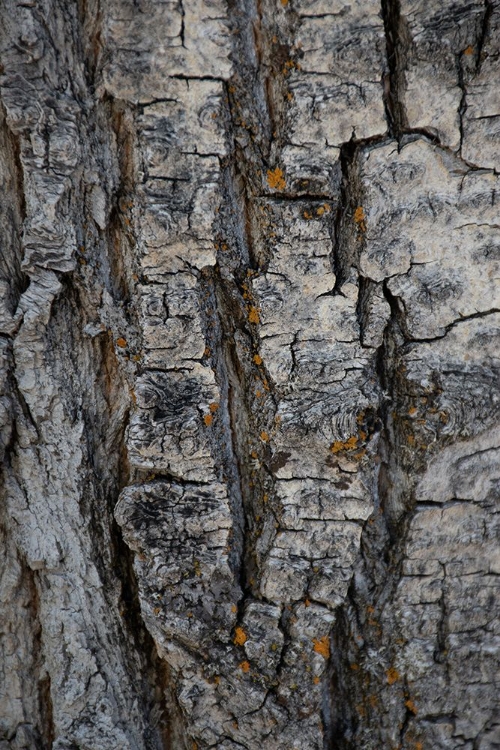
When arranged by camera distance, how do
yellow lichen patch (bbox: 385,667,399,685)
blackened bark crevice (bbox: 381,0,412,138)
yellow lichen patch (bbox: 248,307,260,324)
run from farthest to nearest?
yellow lichen patch (bbox: 385,667,399,685) < yellow lichen patch (bbox: 248,307,260,324) < blackened bark crevice (bbox: 381,0,412,138)

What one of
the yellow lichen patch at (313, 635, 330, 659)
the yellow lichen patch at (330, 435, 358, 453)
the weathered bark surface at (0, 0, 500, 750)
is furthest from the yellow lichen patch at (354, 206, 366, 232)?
the yellow lichen patch at (313, 635, 330, 659)

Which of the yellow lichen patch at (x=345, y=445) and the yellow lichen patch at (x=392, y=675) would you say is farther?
the yellow lichen patch at (x=392, y=675)

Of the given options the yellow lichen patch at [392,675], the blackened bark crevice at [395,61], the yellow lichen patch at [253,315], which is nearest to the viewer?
the blackened bark crevice at [395,61]

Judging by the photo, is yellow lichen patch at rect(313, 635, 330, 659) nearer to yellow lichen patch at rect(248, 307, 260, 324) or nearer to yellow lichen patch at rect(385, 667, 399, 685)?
yellow lichen patch at rect(385, 667, 399, 685)

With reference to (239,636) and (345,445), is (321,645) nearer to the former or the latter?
(239,636)

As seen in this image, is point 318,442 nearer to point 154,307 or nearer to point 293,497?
point 293,497

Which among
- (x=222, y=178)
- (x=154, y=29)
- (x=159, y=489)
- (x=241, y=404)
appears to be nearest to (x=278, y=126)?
(x=222, y=178)

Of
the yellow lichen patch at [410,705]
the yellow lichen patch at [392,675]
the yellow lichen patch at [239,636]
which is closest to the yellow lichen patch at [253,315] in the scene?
the yellow lichen patch at [239,636]

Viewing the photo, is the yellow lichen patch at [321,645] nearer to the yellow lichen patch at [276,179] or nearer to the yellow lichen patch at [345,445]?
the yellow lichen patch at [345,445]
